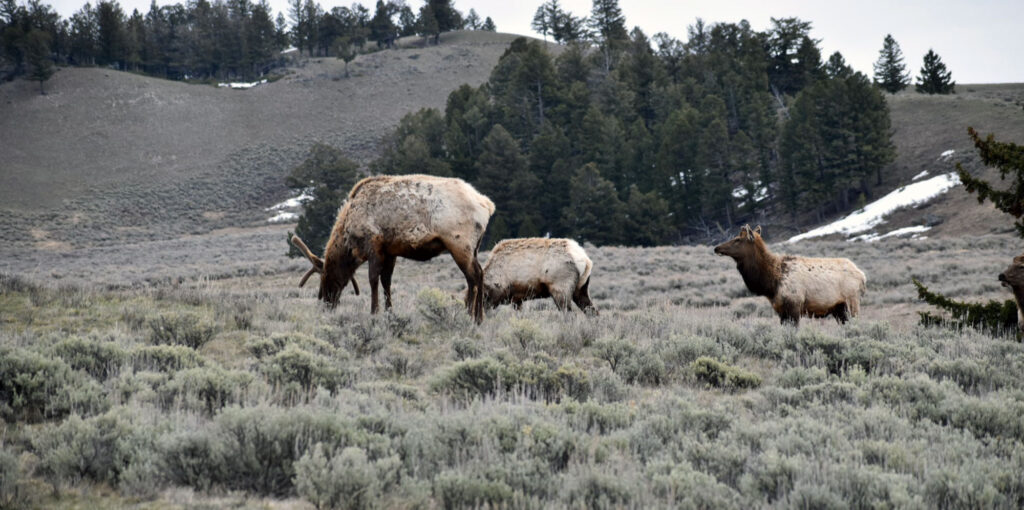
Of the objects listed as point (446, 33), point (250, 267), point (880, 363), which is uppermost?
point (446, 33)

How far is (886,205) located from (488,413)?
47814 mm

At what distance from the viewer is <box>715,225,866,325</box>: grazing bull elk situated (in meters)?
9.89

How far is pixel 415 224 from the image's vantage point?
8398 mm

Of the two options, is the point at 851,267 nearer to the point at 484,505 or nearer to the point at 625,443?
the point at 625,443

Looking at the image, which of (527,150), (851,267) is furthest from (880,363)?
(527,150)

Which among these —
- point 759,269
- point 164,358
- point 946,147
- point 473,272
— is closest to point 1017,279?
point 759,269

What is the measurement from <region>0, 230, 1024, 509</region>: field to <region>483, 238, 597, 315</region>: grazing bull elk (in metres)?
1.74

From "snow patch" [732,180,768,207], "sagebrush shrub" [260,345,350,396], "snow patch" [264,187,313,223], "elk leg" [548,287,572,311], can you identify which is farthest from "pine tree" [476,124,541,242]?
"sagebrush shrub" [260,345,350,396]

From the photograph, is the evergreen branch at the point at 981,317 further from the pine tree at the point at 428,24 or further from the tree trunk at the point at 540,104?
the pine tree at the point at 428,24

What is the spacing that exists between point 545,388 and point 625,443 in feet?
5.12

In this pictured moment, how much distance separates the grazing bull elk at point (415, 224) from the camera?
8414 mm

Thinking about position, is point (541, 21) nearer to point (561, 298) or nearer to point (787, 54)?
point (787, 54)

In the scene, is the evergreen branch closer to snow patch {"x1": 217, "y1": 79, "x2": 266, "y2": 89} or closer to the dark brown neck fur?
the dark brown neck fur

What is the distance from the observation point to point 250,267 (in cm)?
3064
